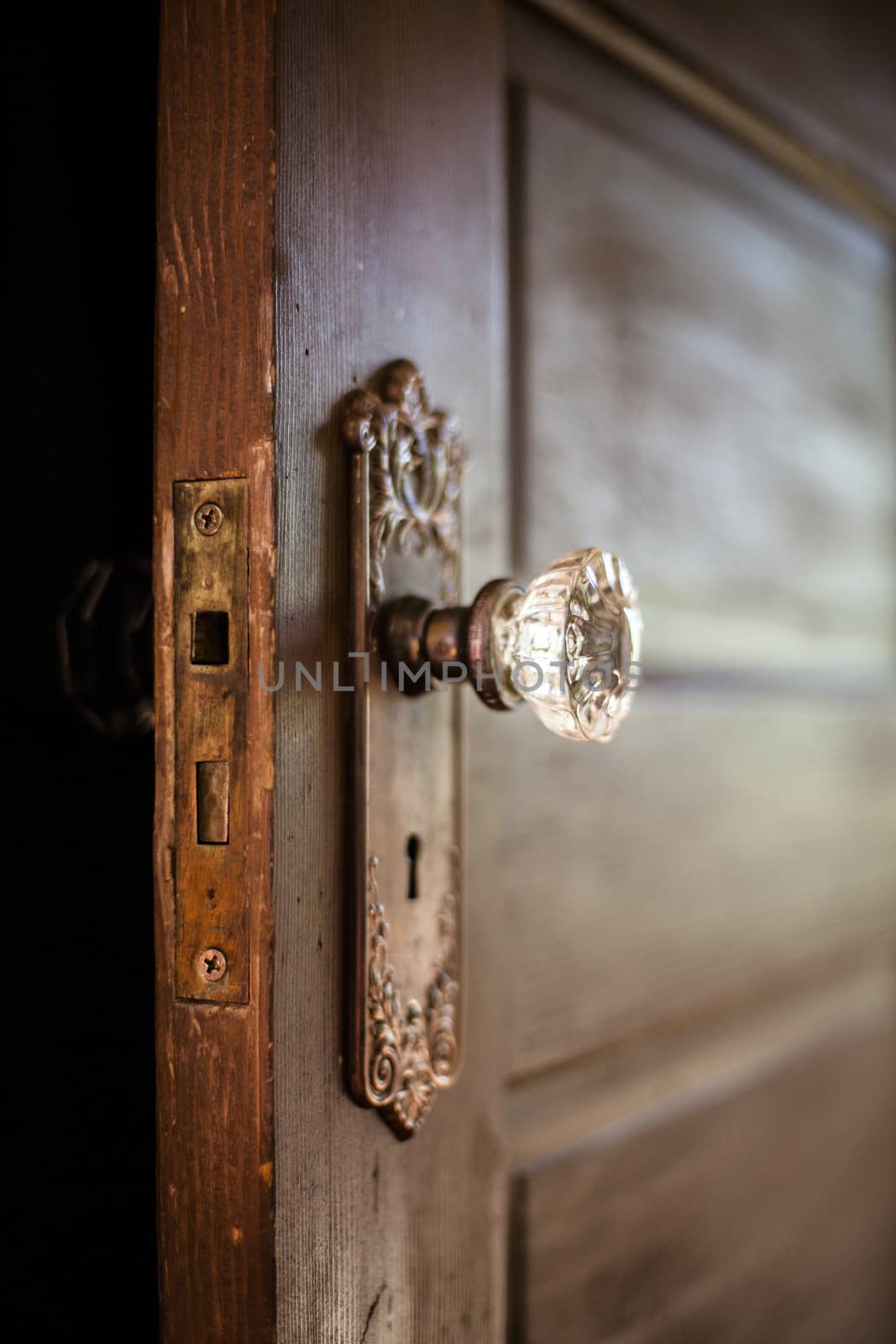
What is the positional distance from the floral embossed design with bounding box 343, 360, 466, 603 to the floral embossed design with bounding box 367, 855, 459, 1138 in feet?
0.34

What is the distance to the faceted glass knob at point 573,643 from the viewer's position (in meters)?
0.30

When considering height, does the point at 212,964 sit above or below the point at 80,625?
below

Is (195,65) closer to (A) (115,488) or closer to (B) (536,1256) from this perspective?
(A) (115,488)

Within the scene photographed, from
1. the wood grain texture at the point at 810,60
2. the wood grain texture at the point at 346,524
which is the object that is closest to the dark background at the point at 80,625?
the wood grain texture at the point at 346,524

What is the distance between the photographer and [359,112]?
0.33 m

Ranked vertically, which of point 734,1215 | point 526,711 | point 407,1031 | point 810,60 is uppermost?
point 810,60

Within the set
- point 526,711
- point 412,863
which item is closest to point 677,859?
point 526,711

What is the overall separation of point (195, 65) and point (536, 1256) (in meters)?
0.47

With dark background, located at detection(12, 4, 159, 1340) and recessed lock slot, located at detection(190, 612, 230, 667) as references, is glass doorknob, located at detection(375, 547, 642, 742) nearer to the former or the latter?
recessed lock slot, located at detection(190, 612, 230, 667)

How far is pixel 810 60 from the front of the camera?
636 millimetres

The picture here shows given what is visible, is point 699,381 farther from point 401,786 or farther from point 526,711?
point 401,786

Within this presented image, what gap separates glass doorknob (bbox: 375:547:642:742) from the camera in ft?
1.00

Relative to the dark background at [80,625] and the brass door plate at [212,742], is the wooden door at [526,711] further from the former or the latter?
the dark background at [80,625]

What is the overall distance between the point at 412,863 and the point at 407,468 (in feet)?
0.42
